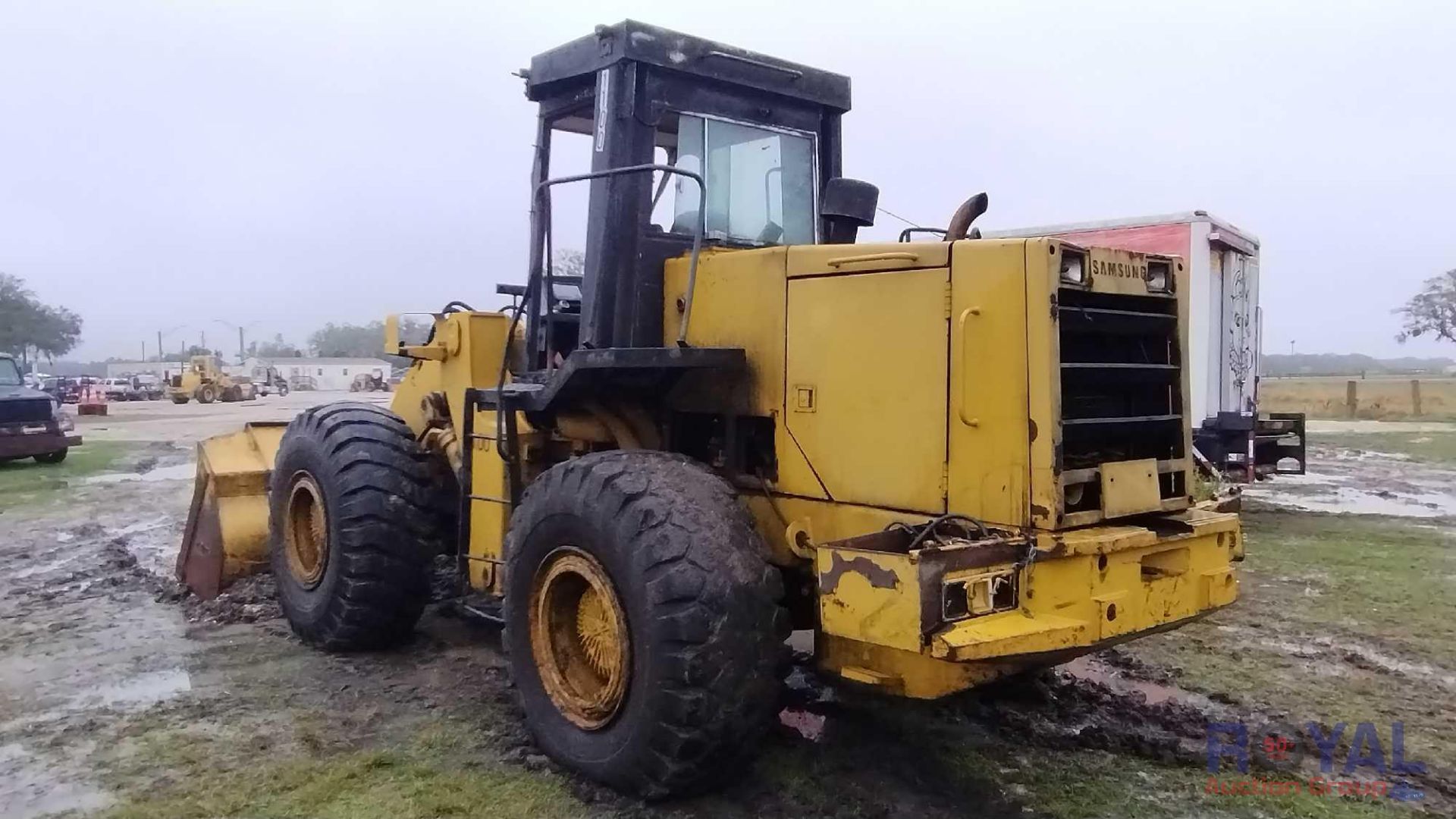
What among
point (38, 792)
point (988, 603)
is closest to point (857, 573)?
point (988, 603)

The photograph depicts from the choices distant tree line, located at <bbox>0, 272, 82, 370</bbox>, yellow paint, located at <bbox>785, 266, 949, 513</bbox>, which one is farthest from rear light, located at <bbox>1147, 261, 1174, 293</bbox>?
distant tree line, located at <bbox>0, 272, 82, 370</bbox>

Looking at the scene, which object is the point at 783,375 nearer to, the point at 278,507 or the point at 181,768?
the point at 181,768

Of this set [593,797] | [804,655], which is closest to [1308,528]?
[804,655]

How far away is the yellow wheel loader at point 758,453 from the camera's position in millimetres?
3883

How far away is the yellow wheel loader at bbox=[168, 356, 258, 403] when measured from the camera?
51531 millimetres

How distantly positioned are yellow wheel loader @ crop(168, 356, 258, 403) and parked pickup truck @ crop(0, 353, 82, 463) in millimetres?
34562

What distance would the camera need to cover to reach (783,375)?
4664mm

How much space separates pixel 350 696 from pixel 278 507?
1.69 m

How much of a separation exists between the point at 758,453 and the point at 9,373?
60.6ft

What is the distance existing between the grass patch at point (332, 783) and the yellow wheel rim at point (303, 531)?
1.66 m

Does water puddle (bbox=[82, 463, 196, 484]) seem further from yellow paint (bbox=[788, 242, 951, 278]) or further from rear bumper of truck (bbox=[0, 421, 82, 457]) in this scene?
yellow paint (bbox=[788, 242, 951, 278])

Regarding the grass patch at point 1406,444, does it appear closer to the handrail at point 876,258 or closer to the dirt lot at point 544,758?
the dirt lot at point 544,758

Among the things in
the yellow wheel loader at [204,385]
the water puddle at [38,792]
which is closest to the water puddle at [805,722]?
the water puddle at [38,792]

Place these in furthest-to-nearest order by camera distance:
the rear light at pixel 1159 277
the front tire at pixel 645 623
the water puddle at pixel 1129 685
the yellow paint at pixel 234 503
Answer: the yellow paint at pixel 234 503, the water puddle at pixel 1129 685, the rear light at pixel 1159 277, the front tire at pixel 645 623
